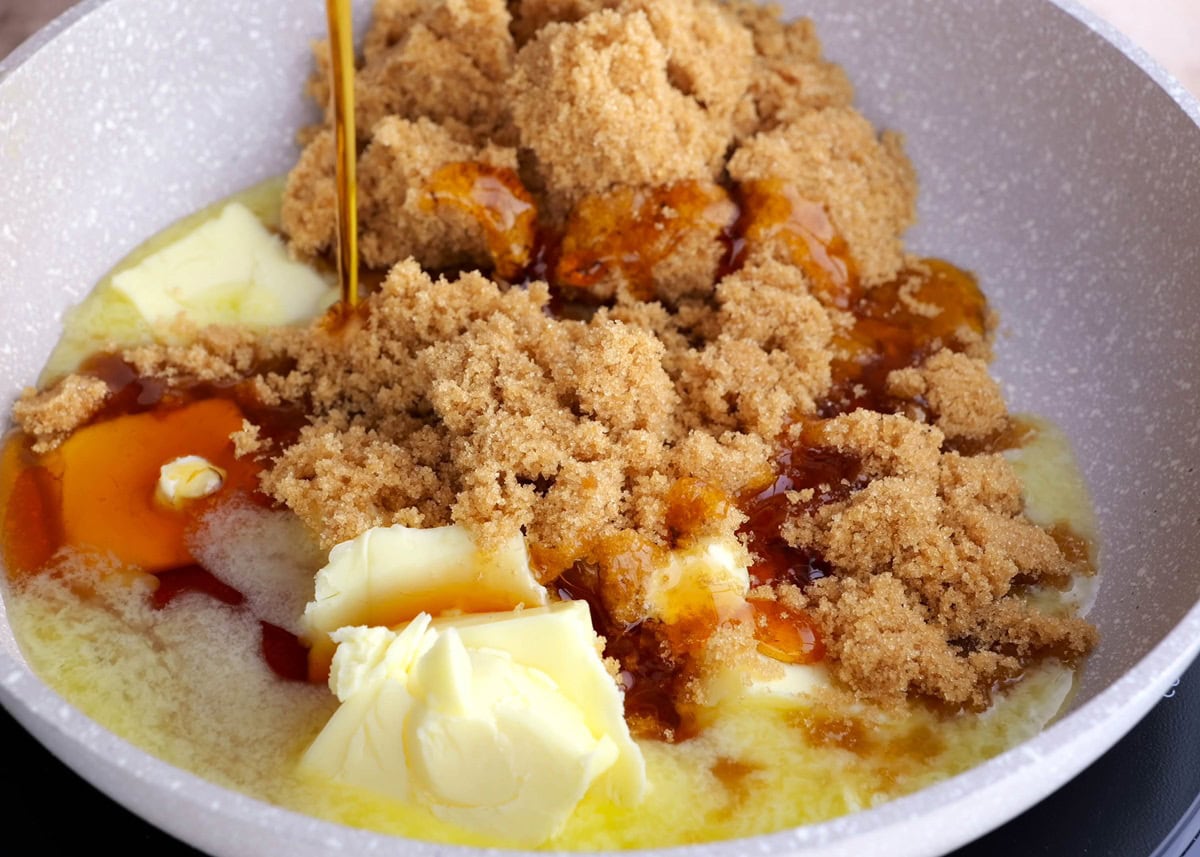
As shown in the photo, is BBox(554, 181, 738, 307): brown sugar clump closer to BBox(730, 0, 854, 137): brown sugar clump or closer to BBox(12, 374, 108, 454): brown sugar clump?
BBox(730, 0, 854, 137): brown sugar clump

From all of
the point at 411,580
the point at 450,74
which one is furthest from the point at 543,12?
the point at 411,580

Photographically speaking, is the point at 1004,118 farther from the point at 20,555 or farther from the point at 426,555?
the point at 20,555

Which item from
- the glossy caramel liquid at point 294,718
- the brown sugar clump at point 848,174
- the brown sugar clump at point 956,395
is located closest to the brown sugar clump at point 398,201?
the brown sugar clump at point 848,174

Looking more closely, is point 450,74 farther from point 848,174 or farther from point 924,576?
point 924,576

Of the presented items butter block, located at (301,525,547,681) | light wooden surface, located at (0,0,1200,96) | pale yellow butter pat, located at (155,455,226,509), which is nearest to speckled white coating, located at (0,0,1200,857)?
pale yellow butter pat, located at (155,455,226,509)

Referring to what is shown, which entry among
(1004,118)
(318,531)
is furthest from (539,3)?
(318,531)

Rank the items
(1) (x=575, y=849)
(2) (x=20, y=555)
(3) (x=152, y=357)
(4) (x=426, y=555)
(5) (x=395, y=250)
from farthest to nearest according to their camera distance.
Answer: (5) (x=395, y=250), (3) (x=152, y=357), (2) (x=20, y=555), (4) (x=426, y=555), (1) (x=575, y=849)
